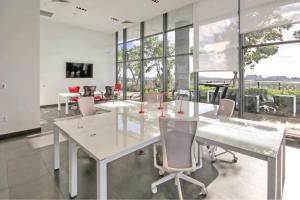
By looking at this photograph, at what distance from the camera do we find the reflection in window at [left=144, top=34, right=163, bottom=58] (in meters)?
7.16

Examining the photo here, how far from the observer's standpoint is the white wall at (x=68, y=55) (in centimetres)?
783

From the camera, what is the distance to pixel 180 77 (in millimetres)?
6496

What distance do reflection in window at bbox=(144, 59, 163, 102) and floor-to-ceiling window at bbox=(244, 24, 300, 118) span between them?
3.26m

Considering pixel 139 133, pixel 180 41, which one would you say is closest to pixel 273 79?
pixel 180 41

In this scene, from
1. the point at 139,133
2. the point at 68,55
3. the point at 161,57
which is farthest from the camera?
the point at 68,55

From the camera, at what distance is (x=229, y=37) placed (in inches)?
196

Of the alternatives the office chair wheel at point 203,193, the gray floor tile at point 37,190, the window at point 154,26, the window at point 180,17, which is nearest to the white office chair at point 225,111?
the office chair wheel at point 203,193

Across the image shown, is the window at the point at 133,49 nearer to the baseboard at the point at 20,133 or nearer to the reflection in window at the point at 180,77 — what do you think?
the reflection in window at the point at 180,77

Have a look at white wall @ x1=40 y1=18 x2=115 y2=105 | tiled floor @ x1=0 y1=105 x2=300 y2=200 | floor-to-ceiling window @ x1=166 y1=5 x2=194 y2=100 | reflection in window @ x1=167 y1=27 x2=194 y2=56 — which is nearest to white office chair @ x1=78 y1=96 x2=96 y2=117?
tiled floor @ x1=0 y1=105 x2=300 y2=200

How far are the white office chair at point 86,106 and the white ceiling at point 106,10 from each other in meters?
3.80

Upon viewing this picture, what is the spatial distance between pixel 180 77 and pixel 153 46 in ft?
6.62

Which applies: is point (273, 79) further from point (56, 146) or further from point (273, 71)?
point (56, 146)

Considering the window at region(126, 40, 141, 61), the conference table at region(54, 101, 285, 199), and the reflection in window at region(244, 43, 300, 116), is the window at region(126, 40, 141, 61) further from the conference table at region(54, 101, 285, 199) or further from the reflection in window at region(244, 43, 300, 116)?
the conference table at region(54, 101, 285, 199)

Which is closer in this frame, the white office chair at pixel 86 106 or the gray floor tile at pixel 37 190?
the gray floor tile at pixel 37 190
